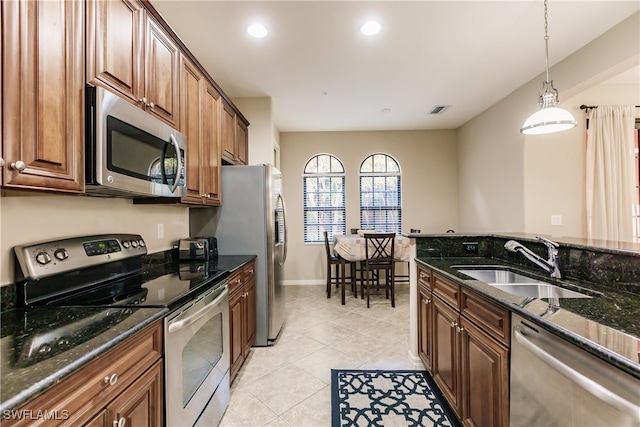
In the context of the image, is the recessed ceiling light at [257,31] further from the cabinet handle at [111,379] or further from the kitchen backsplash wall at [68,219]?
the cabinet handle at [111,379]

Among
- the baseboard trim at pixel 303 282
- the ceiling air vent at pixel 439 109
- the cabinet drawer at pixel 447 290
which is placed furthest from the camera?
the baseboard trim at pixel 303 282

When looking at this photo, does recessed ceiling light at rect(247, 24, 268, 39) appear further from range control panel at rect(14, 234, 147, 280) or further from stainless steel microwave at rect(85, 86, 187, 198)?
range control panel at rect(14, 234, 147, 280)

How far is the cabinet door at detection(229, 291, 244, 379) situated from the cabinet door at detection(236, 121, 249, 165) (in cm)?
173

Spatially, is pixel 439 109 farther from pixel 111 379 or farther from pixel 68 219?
pixel 111 379

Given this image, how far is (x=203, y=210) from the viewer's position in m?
2.75

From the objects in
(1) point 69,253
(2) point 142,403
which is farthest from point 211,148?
(2) point 142,403

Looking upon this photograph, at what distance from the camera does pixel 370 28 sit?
229 centimetres

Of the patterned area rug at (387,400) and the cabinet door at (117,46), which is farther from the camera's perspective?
the patterned area rug at (387,400)

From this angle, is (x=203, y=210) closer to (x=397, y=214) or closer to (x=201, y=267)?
(x=201, y=267)

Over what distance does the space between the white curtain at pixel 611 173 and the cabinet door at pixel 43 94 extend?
4.65 meters

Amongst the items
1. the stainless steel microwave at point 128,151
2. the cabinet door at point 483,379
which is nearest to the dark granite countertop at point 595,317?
the cabinet door at point 483,379

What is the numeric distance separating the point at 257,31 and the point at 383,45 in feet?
3.73

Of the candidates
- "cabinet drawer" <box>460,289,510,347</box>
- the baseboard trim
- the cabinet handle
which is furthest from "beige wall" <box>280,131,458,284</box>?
the cabinet handle

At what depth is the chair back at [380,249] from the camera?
3967 mm
